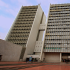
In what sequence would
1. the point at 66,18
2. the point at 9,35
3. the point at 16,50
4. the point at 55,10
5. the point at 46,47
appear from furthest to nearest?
the point at 55,10 → the point at 66,18 → the point at 9,35 → the point at 46,47 → the point at 16,50

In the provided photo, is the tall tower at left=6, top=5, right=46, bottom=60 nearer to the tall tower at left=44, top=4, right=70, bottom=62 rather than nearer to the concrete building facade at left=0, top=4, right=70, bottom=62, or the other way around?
the concrete building facade at left=0, top=4, right=70, bottom=62

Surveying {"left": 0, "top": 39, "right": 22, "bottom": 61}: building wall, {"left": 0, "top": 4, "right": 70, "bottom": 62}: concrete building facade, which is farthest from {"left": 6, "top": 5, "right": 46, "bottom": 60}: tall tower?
{"left": 0, "top": 39, "right": 22, "bottom": 61}: building wall

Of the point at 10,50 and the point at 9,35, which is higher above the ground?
the point at 9,35

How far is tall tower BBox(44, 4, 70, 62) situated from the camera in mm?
47562

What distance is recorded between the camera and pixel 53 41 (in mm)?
49500

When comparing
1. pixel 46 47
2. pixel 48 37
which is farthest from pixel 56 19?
pixel 46 47

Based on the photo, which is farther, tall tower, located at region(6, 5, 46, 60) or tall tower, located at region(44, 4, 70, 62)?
tall tower, located at region(6, 5, 46, 60)

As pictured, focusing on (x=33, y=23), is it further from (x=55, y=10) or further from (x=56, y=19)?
(x=55, y=10)

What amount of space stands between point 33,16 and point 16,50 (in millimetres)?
30779

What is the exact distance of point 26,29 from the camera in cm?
5431

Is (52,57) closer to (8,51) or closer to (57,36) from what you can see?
(57,36)

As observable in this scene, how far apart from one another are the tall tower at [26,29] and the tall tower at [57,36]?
27.1 ft

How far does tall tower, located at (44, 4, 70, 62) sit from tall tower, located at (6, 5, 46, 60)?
8.26m

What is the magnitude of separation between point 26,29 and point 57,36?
18651 mm
